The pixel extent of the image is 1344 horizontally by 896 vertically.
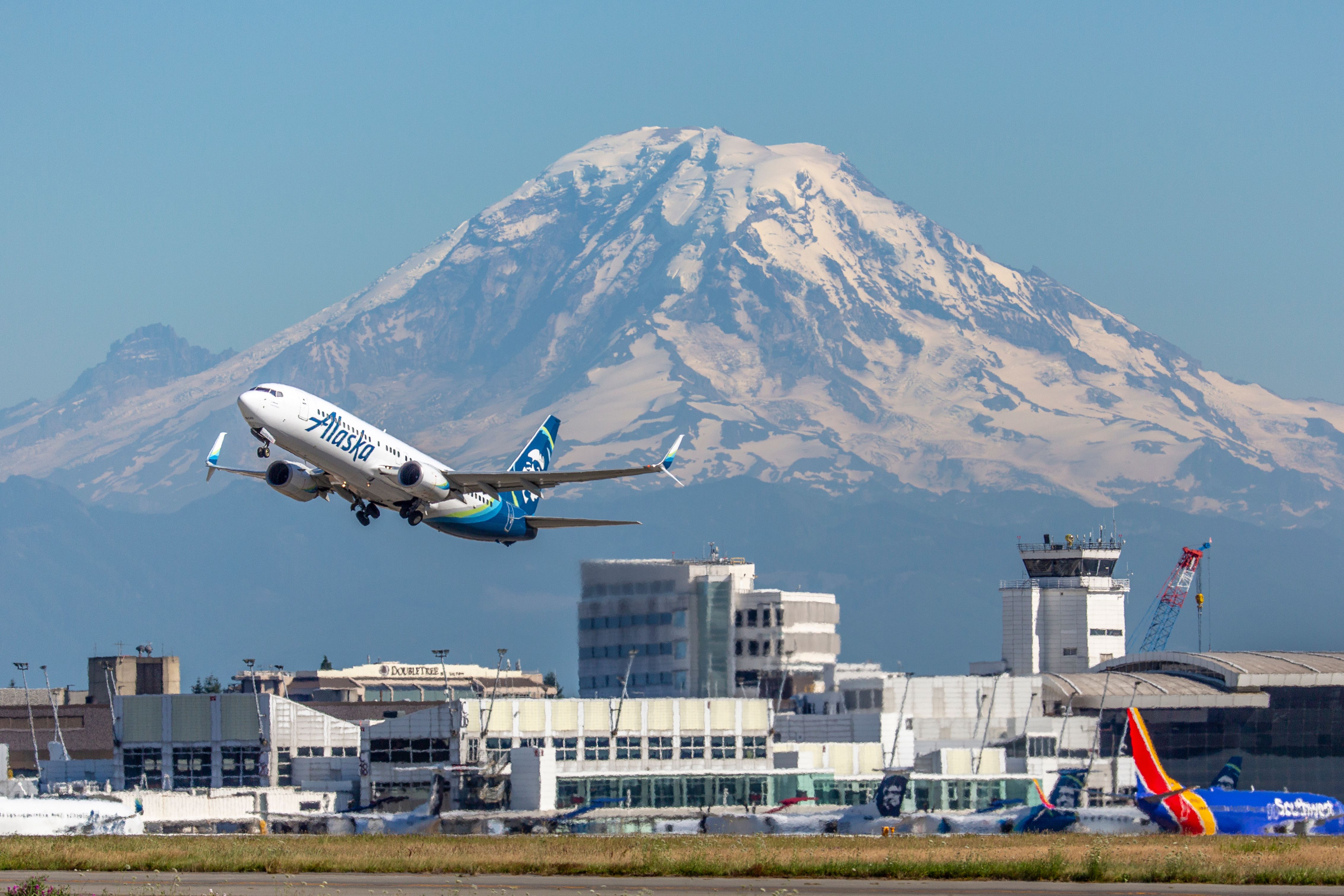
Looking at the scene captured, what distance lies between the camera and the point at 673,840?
9875 cm

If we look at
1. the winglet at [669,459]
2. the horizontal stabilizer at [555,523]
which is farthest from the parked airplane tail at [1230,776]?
the winglet at [669,459]

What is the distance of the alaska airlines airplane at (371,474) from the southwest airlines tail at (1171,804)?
1254 inches

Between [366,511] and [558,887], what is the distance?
33150 millimetres

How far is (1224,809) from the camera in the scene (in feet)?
332

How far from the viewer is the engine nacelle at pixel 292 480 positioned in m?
92.1

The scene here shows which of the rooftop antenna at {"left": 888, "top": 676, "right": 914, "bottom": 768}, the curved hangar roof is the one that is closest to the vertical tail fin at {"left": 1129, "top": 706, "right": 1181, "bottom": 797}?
the rooftop antenna at {"left": 888, "top": 676, "right": 914, "bottom": 768}

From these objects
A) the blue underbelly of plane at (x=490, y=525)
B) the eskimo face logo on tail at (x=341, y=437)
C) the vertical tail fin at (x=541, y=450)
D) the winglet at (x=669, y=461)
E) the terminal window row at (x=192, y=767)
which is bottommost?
the terminal window row at (x=192, y=767)

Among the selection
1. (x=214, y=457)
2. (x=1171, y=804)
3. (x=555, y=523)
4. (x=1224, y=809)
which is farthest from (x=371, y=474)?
(x=1224, y=809)

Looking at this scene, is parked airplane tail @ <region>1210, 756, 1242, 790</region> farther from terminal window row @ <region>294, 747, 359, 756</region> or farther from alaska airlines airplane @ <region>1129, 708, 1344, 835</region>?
terminal window row @ <region>294, 747, 359, 756</region>

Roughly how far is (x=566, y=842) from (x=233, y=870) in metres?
20.9

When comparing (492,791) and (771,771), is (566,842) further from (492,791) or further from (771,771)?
(771,771)

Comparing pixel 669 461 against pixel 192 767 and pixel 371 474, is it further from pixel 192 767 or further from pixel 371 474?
pixel 192 767

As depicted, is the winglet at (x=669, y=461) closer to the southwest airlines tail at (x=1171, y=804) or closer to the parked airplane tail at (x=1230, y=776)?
the southwest airlines tail at (x=1171, y=804)

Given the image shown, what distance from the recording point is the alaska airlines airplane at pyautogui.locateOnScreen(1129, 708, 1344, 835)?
329ft
